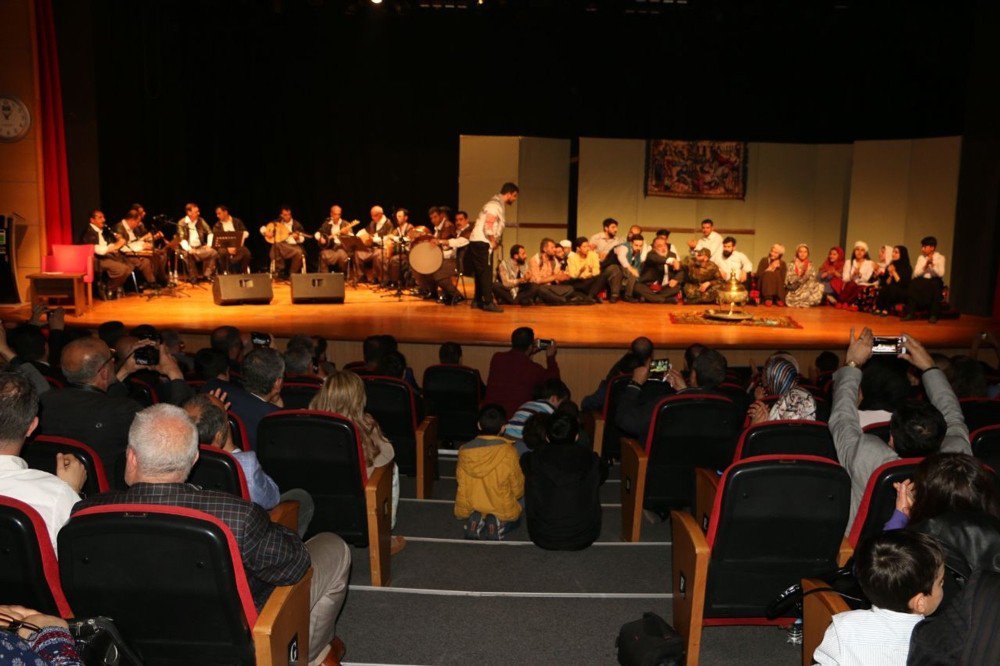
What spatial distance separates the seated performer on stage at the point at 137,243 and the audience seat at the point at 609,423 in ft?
24.5

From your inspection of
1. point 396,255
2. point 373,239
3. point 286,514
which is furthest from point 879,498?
point 373,239

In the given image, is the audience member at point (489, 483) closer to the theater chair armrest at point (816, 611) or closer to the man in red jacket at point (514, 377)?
the man in red jacket at point (514, 377)

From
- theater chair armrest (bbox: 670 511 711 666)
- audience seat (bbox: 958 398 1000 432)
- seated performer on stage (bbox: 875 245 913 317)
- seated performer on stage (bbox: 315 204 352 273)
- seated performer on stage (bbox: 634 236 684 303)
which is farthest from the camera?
seated performer on stage (bbox: 315 204 352 273)

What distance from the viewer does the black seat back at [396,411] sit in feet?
16.5

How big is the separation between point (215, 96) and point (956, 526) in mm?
13467

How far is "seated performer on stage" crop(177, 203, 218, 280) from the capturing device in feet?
39.5

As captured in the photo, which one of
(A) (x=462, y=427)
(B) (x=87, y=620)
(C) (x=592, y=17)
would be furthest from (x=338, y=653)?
(C) (x=592, y=17)

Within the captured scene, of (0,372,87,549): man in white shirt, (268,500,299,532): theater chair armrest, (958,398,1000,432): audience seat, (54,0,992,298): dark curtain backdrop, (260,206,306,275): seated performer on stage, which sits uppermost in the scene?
(54,0,992,298): dark curtain backdrop

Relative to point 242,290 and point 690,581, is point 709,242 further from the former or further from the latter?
point 690,581

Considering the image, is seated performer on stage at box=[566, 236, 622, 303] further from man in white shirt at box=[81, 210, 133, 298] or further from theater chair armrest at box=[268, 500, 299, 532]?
theater chair armrest at box=[268, 500, 299, 532]

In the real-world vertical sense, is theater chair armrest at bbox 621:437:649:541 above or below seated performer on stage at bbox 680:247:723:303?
below

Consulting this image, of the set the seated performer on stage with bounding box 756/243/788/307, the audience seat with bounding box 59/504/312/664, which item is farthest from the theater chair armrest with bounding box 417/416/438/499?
the seated performer on stage with bounding box 756/243/788/307

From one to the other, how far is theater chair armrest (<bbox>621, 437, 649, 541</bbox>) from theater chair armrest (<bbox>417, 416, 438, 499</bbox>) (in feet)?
3.40

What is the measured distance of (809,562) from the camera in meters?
3.19
